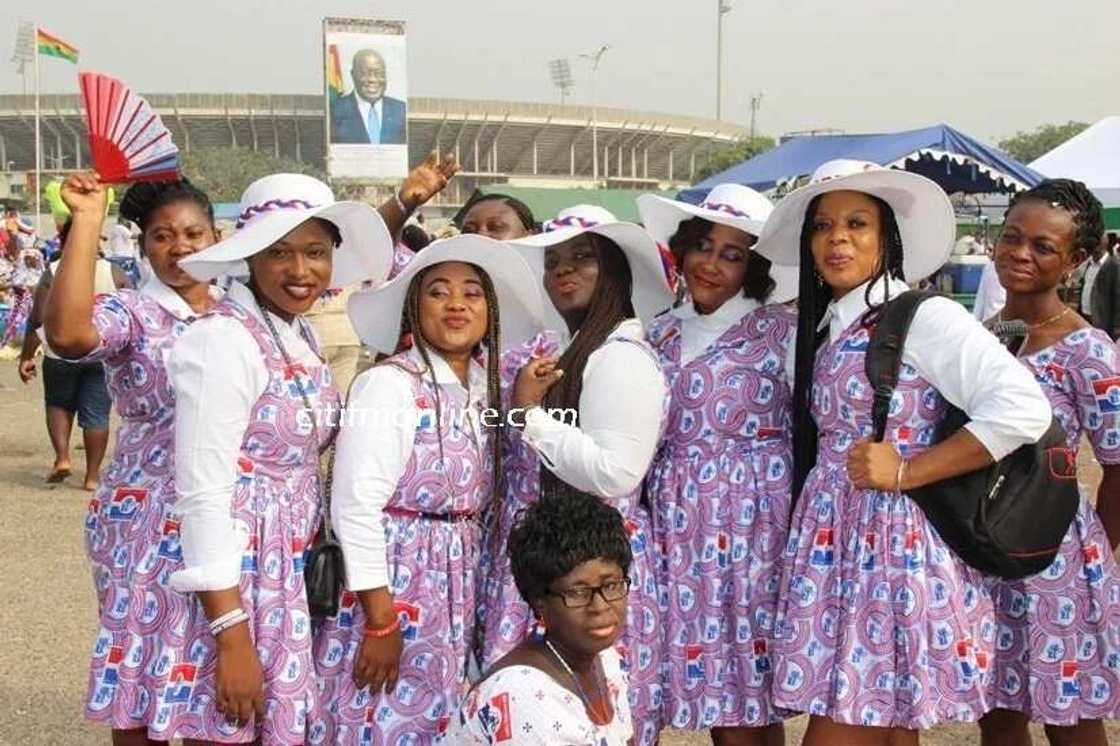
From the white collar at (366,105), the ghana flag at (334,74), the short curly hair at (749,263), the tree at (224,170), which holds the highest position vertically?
the ghana flag at (334,74)

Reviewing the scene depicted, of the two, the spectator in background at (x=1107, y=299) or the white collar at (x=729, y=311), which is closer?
the white collar at (x=729, y=311)

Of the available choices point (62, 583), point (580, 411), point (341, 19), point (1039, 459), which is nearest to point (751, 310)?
point (580, 411)

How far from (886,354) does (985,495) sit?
40 centimetres

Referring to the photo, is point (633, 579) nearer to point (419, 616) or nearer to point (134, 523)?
point (419, 616)

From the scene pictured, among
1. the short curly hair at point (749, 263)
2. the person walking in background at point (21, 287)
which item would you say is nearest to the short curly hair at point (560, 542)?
the short curly hair at point (749, 263)

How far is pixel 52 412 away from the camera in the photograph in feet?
27.2

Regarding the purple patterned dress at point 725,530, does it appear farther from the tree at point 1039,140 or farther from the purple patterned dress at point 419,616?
the tree at point 1039,140

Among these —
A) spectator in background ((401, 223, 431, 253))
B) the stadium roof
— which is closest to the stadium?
the stadium roof

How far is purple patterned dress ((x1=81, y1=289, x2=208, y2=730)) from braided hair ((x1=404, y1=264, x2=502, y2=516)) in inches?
26.3

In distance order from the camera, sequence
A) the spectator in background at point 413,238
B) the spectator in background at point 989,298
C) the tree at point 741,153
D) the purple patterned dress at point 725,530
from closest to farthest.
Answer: the purple patterned dress at point 725,530
the spectator in background at point 413,238
the spectator in background at point 989,298
the tree at point 741,153

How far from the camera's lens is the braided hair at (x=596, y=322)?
9.89 ft

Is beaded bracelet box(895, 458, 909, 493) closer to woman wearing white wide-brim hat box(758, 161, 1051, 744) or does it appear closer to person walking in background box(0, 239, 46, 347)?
woman wearing white wide-brim hat box(758, 161, 1051, 744)

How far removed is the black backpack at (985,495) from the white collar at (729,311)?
0.49 metres

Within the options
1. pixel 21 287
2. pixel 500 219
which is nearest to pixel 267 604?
pixel 500 219
